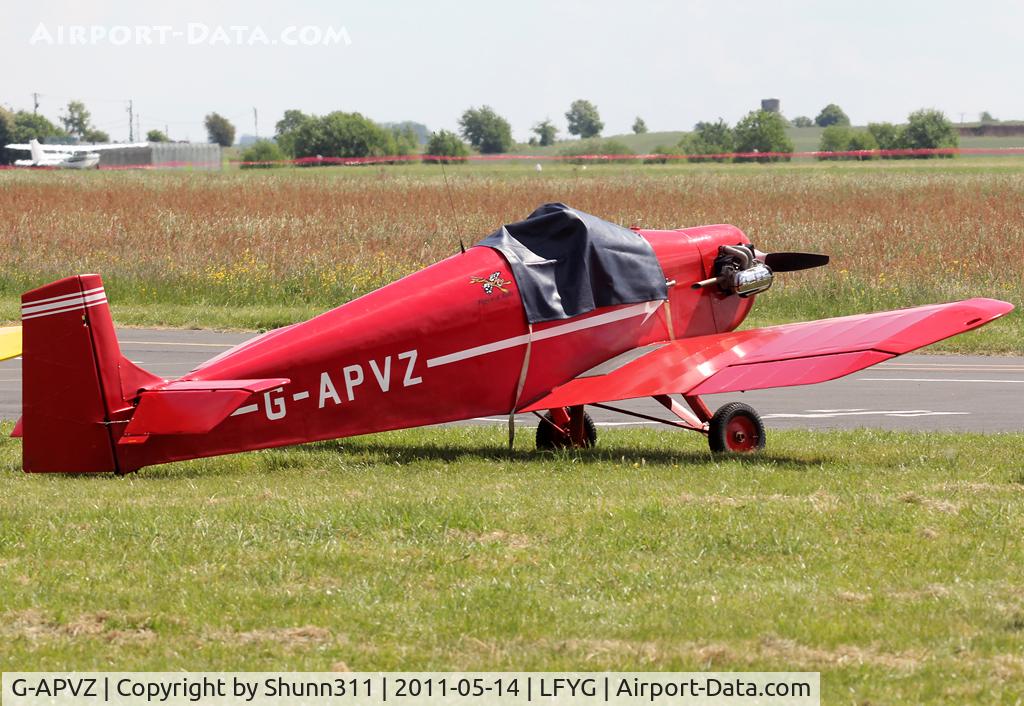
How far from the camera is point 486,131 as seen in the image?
421ft

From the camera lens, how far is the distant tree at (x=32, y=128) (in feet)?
555

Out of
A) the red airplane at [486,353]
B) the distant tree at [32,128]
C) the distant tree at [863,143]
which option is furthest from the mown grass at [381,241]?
the distant tree at [32,128]

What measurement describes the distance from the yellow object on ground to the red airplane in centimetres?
290

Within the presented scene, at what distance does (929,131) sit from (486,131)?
4441 cm

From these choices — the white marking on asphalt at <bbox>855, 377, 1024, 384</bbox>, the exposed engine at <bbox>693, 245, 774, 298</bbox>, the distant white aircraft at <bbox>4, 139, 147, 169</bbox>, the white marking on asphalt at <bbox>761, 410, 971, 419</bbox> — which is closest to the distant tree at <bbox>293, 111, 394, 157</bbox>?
the distant white aircraft at <bbox>4, 139, 147, 169</bbox>

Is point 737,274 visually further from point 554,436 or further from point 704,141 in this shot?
point 704,141

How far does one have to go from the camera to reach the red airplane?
27.8 ft

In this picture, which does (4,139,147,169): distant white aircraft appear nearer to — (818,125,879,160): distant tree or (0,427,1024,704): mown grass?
(818,125,879,160): distant tree

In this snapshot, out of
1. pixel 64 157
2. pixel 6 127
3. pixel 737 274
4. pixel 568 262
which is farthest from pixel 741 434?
pixel 6 127

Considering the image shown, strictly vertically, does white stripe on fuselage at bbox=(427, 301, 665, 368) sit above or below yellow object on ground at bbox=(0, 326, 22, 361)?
above

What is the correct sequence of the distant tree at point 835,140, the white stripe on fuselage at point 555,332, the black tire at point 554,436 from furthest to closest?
the distant tree at point 835,140 < the black tire at point 554,436 < the white stripe on fuselage at point 555,332

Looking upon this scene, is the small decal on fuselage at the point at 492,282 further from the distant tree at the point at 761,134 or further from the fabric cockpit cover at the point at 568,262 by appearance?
the distant tree at the point at 761,134

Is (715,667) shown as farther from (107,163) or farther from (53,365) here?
(107,163)

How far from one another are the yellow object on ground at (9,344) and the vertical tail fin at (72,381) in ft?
9.06
